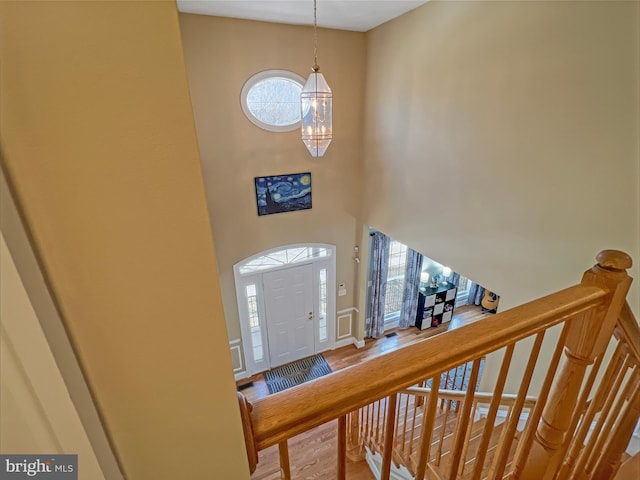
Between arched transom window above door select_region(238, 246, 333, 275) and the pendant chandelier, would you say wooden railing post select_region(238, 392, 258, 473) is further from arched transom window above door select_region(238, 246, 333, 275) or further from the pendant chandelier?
arched transom window above door select_region(238, 246, 333, 275)

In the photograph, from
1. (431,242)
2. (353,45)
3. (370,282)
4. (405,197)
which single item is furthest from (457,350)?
(370,282)

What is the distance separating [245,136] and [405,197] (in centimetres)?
211

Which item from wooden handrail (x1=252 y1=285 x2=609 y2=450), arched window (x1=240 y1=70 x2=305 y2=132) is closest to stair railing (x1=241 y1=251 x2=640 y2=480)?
wooden handrail (x1=252 y1=285 x2=609 y2=450)

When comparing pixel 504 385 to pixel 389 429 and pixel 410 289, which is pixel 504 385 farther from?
pixel 410 289

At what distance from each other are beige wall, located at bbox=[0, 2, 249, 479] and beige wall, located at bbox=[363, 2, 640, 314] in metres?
2.58

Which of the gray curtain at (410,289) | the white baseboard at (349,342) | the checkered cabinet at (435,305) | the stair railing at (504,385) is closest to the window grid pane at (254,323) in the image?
the white baseboard at (349,342)

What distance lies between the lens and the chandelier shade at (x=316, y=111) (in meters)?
2.83

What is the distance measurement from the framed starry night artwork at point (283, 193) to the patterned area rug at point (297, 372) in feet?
8.47

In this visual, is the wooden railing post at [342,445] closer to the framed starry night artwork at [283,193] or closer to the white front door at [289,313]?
the framed starry night artwork at [283,193]

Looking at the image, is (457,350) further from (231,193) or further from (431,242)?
(231,193)

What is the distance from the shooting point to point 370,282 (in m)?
5.62

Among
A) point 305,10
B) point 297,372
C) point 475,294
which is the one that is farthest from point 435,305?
point 305,10

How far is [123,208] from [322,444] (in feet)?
13.3

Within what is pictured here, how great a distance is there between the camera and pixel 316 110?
291 centimetres
